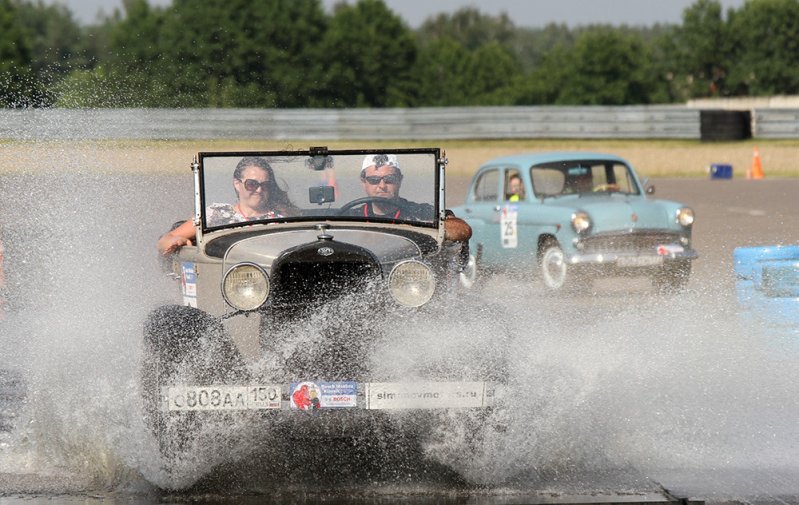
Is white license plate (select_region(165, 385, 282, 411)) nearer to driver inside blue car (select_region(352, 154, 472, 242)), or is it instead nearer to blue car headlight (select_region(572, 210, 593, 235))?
driver inside blue car (select_region(352, 154, 472, 242))

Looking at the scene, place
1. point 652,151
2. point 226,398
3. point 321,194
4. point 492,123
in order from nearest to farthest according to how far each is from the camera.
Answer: point 226,398
point 321,194
point 652,151
point 492,123

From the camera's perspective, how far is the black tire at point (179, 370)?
523 cm

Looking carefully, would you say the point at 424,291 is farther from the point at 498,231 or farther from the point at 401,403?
the point at 498,231

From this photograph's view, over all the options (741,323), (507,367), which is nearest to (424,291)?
(507,367)

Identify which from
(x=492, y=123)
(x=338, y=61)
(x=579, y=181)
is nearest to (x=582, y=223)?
(x=579, y=181)

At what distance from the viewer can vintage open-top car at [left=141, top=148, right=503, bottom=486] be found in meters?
5.21

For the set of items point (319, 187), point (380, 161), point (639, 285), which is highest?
point (380, 161)

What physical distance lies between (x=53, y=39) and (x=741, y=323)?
322 ft

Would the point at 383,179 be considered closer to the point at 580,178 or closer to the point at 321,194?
the point at 321,194

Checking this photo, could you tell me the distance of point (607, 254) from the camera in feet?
40.4

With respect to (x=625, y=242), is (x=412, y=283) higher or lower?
higher

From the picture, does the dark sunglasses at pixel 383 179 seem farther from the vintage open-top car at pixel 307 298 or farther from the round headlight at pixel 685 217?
the round headlight at pixel 685 217

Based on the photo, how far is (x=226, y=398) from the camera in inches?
203

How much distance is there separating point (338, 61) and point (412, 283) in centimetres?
5471
